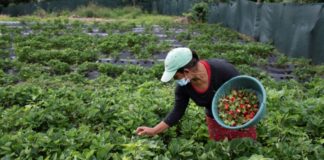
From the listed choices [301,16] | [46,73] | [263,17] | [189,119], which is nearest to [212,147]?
[189,119]

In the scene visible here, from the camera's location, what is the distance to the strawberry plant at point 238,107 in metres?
3.42

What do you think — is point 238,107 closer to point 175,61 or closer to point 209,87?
point 209,87

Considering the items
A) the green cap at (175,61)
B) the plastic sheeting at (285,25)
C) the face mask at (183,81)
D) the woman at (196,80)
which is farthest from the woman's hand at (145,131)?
the plastic sheeting at (285,25)

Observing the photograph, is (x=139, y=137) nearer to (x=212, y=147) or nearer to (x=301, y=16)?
(x=212, y=147)

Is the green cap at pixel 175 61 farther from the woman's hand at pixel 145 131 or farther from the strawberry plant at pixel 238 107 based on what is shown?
the woman's hand at pixel 145 131

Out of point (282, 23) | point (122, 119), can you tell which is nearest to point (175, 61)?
point (122, 119)

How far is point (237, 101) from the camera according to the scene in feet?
11.4

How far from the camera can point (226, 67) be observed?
3512 millimetres

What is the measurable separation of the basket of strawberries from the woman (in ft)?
0.28

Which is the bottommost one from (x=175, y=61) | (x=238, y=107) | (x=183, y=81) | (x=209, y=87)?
(x=238, y=107)

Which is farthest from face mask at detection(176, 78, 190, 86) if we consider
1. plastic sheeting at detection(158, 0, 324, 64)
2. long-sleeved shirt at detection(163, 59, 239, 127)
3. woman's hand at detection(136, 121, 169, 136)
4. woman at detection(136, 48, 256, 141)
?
plastic sheeting at detection(158, 0, 324, 64)

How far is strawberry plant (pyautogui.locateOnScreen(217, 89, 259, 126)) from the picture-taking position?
3416mm

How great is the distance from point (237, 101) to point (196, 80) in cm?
37

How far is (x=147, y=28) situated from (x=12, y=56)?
7.26 m
